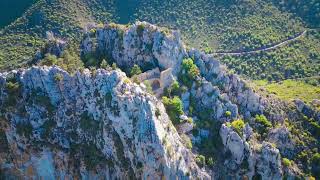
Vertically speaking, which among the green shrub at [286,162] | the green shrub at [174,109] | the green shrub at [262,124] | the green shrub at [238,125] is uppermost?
the green shrub at [174,109]

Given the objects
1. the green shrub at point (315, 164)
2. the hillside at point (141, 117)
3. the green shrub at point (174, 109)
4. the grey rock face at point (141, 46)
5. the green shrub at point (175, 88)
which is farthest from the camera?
the green shrub at point (315, 164)

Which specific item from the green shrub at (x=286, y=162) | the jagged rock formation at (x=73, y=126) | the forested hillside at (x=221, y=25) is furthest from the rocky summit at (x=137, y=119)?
the forested hillside at (x=221, y=25)

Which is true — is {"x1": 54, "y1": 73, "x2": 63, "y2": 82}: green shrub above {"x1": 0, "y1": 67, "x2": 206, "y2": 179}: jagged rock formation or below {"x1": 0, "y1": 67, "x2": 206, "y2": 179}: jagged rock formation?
above

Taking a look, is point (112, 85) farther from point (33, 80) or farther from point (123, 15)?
point (123, 15)

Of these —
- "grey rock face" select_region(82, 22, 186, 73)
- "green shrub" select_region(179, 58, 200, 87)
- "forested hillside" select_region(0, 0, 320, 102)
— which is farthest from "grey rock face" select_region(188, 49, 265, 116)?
"forested hillside" select_region(0, 0, 320, 102)

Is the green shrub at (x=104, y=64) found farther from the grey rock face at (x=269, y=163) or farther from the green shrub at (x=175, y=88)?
the grey rock face at (x=269, y=163)

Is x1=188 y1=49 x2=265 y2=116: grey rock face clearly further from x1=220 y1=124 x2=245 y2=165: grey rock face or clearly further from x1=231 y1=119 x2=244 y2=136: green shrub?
x1=220 y1=124 x2=245 y2=165: grey rock face
